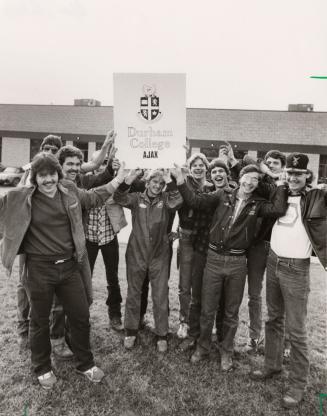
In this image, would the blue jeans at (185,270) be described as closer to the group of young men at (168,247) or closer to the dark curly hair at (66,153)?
the group of young men at (168,247)

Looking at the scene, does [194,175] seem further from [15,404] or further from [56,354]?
[15,404]

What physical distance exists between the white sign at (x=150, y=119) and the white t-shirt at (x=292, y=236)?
3.94ft

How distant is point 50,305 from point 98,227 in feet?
3.74

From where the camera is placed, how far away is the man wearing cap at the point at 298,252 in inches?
118

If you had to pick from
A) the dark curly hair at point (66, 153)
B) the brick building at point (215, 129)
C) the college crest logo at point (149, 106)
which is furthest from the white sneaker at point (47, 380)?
the brick building at point (215, 129)

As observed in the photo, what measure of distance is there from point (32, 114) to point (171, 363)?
29056 mm

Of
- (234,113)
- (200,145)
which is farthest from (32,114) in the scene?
(234,113)

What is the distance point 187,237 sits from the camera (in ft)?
13.3

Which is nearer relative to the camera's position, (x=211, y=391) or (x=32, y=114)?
(x=211, y=391)

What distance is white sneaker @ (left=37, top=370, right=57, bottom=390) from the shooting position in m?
3.12

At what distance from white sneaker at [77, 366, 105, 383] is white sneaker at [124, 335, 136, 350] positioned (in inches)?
22.5

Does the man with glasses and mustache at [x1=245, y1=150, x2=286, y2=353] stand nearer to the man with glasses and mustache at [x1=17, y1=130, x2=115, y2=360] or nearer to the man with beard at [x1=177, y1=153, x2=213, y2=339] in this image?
the man with beard at [x1=177, y1=153, x2=213, y2=339]

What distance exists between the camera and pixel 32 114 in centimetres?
2867

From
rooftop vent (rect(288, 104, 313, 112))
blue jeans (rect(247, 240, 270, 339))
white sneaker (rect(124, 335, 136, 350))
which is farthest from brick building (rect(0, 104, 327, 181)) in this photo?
white sneaker (rect(124, 335, 136, 350))
